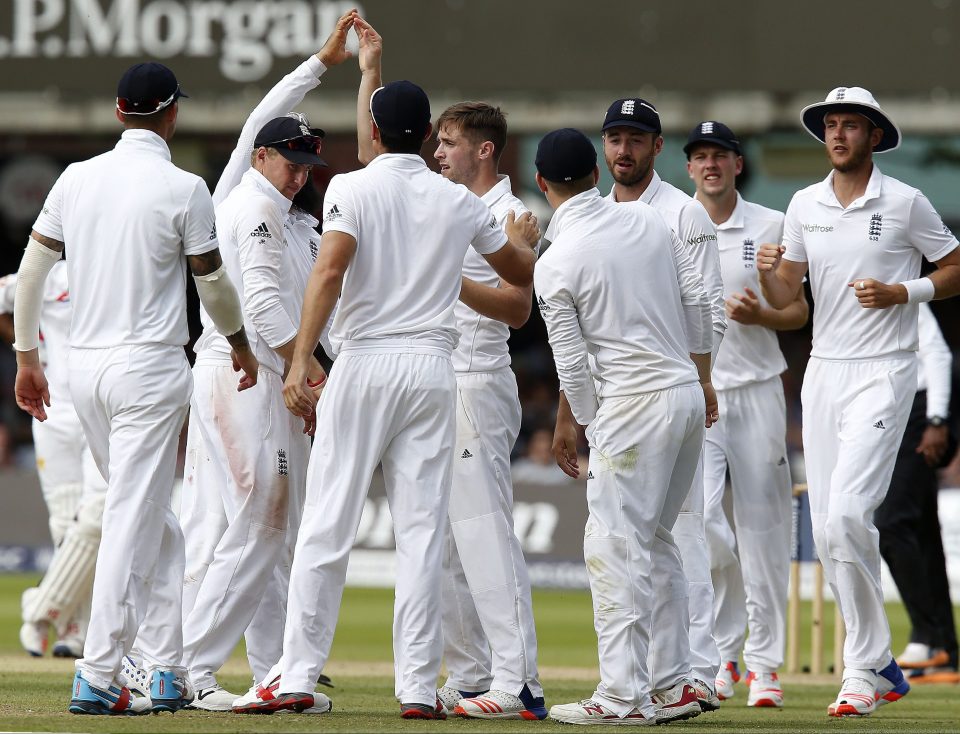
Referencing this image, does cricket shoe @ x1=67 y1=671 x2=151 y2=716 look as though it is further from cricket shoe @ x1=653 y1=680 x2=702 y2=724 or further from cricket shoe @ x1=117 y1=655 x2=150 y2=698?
cricket shoe @ x1=653 y1=680 x2=702 y2=724

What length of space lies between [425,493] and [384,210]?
3.39 ft

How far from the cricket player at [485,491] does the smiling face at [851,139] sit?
5.24ft

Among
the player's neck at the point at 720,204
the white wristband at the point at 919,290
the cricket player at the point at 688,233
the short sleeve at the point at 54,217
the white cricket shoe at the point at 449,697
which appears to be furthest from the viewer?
the player's neck at the point at 720,204

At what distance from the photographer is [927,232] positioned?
724 cm

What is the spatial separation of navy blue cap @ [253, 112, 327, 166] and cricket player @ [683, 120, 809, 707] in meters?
2.14

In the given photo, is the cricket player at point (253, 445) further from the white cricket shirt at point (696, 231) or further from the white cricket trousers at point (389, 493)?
the white cricket shirt at point (696, 231)

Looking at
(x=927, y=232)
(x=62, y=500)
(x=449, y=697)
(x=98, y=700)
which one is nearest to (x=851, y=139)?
(x=927, y=232)

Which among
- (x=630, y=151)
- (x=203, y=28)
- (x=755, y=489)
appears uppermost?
(x=203, y=28)

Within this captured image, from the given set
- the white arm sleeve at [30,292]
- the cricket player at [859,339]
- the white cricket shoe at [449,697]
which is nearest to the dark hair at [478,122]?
the cricket player at [859,339]

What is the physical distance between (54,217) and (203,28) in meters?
10.0

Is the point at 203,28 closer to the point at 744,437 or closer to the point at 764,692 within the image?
the point at 744,437

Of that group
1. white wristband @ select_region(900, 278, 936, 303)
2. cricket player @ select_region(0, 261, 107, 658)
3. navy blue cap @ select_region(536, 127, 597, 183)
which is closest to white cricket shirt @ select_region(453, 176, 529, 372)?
navy blue cap @ select_region(536, 127, 597, 183)

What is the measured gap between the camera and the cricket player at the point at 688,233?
692 centimetres

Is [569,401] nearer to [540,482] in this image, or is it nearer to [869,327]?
[869,327]
